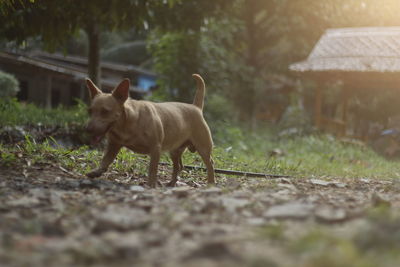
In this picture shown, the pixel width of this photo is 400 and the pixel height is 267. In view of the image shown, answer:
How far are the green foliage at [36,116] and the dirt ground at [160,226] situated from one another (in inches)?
209

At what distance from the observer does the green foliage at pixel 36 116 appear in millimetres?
9621

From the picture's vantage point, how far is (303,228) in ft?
9.59

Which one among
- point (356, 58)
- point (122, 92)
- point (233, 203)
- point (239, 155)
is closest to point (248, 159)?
point (239, 155)

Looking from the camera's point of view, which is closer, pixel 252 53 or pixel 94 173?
pixel 94 173

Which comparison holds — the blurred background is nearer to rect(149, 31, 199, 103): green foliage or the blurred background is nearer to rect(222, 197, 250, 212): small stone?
rect(149, 31, 199, 103): green foliage

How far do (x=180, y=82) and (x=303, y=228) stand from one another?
13.6m

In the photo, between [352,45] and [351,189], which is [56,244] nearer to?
[351,189]

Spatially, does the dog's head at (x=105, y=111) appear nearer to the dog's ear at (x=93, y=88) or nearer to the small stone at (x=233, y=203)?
the dog's ear at (x=93, y=88)

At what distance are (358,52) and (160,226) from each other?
14.9 meters

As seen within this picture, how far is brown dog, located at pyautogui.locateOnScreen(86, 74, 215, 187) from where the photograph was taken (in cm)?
501

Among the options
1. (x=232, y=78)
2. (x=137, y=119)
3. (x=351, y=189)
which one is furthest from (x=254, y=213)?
(x=232, y=78)

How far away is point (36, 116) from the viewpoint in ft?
34.9

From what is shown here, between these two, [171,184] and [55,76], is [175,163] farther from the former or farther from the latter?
[55,76]

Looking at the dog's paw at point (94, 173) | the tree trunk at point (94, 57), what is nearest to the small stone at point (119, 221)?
the dog's paw at point (94, 173)
